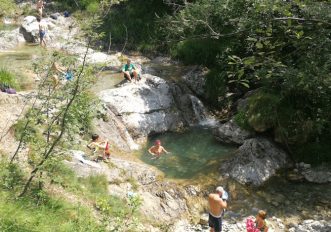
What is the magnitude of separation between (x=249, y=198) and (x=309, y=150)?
347cm

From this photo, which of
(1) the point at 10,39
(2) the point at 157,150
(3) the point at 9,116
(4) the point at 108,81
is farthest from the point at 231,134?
(1) the point at 10,39

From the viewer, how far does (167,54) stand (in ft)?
87.3

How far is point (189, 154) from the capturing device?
17000mm

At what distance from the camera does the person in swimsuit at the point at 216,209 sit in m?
11.7

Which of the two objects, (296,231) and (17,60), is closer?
(296,231)

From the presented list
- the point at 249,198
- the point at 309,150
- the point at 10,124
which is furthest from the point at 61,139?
the point at 309,150

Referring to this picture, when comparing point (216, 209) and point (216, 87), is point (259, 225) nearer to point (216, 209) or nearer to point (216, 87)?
point (216, 209)

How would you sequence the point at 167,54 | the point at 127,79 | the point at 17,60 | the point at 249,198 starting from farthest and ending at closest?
the point at 167,54 → the point at 17,60 → the point at 127,79 → the point at 249,198

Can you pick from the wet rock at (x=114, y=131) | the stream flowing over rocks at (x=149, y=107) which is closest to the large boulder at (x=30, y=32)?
the stream flowing over rocks at (x=149, y=107)

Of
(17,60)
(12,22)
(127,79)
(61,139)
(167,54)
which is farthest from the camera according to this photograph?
(12,22)

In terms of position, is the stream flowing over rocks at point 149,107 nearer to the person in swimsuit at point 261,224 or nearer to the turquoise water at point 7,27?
the person in swimsuit at point 261,224

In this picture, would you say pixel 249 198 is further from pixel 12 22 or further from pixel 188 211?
pixel 12 22

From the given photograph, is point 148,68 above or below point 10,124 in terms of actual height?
below

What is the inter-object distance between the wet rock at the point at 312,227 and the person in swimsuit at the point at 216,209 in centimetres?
256
